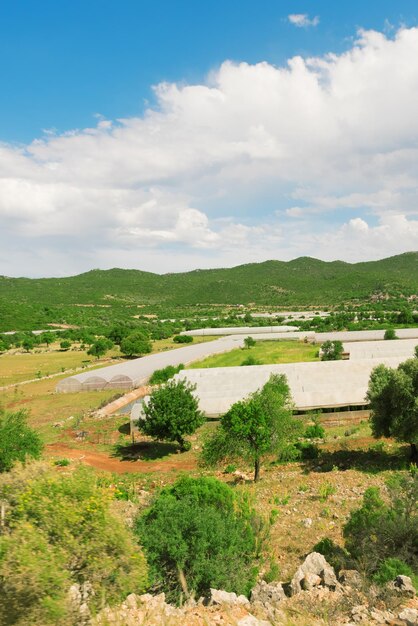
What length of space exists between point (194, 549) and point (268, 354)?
6328cm

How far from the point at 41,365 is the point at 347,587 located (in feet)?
235

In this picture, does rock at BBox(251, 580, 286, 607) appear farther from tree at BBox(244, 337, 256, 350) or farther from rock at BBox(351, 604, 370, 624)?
tree at BBox(244, 337, 256, 350)

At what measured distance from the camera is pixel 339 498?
20.7m

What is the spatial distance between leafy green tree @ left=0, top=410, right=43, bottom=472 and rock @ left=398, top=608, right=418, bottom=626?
2057 cm

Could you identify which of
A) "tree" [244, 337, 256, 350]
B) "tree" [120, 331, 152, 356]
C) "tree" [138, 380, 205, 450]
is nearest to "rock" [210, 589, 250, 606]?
"tree" [138, 380, 205, 450]

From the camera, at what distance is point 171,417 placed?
32188mm

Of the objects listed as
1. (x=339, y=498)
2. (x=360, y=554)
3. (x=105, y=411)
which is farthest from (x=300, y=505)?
(x=105, y=411)

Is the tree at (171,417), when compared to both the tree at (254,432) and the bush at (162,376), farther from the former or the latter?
the bush at (162,376)

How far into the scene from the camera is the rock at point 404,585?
12.0 m

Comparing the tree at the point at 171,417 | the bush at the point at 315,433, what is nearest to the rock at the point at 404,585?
the bush at the point at 315,433

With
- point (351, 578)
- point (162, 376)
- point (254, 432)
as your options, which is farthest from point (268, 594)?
point (162, 376)

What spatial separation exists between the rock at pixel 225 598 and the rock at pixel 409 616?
4115 mm

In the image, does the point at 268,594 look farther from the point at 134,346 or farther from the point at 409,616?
the point at 134,346

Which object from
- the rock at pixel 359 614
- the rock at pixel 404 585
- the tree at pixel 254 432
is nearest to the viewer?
the rock at pixel 359 614
